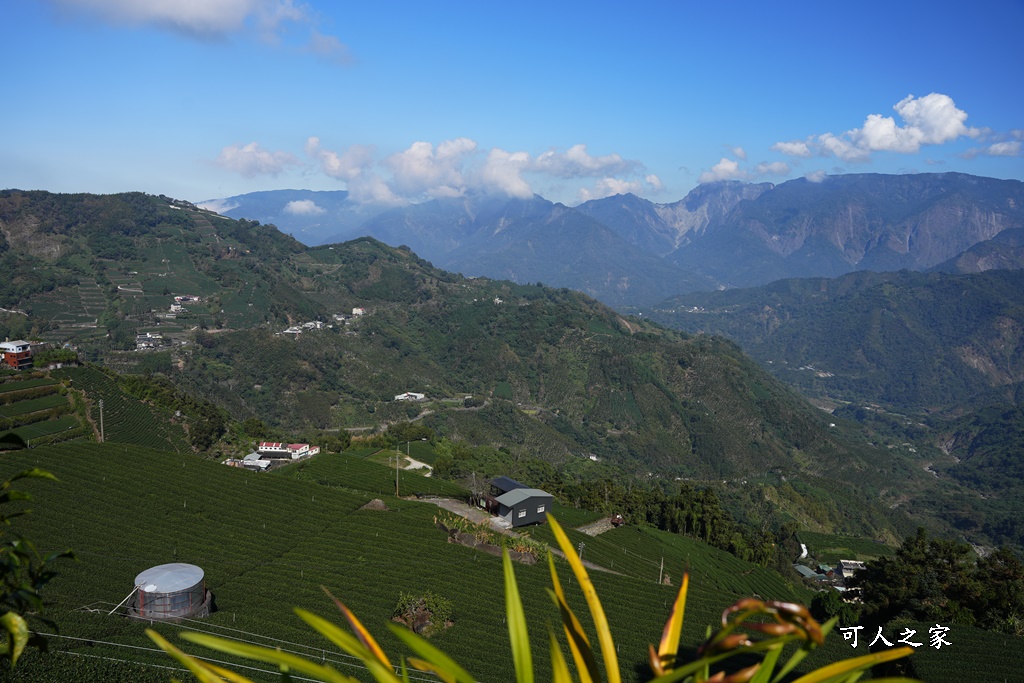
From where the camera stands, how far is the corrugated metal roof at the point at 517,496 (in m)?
31.1

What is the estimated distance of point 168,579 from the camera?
16.7 m

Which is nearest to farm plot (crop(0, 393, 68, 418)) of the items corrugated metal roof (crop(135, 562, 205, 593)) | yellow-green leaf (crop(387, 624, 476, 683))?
corrugated metal roof (crop(135, 562, 205, 593))

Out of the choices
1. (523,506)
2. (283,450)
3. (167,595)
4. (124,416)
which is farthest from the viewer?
(283,450)

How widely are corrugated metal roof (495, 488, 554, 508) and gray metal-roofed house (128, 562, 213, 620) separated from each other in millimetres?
16207

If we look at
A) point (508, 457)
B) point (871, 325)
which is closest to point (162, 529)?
point (508, 457)

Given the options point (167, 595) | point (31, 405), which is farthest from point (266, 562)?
point (31, 405)

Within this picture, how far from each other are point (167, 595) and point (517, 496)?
57.9 ft

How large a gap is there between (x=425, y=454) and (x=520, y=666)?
49.1 meters

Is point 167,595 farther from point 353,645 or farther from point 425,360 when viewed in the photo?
point 425,360

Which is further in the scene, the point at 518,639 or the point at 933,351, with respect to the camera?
the point at 933,351

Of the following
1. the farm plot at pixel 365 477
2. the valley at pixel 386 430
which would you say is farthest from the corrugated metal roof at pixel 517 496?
the farm plot at pixel 365 477

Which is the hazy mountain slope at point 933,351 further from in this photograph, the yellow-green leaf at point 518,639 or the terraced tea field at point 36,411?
the yellow-green leaf at point 518,639

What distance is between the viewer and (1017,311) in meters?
176

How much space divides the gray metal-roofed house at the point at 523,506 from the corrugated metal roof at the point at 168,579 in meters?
16.1
